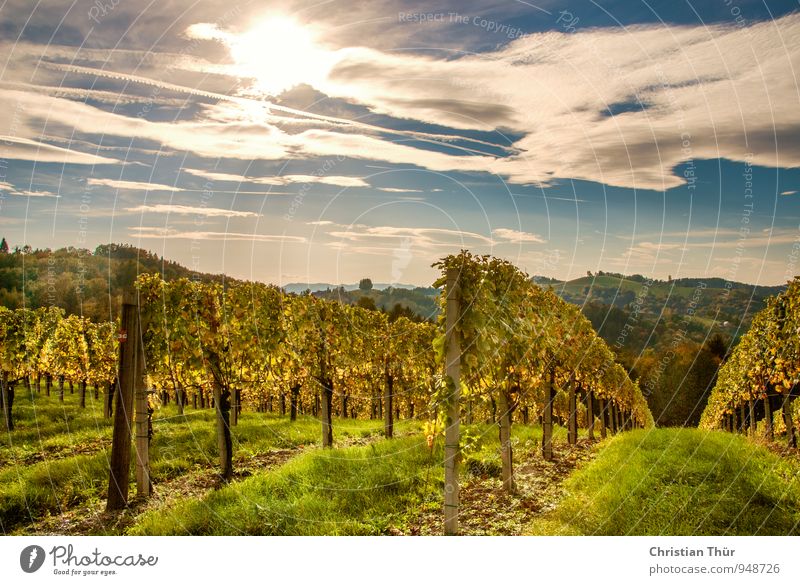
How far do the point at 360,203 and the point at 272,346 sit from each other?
6376 mm

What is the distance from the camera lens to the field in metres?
7.74

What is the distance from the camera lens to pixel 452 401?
684cm

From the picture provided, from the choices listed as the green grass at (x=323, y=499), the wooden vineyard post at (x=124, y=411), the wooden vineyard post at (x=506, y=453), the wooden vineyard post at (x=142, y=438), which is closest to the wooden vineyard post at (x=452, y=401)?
the green grass at (x=323, y=499)

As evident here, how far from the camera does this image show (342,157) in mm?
7660

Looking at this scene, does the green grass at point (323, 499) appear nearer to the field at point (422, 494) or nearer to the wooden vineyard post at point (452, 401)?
the field at point (422, 494)

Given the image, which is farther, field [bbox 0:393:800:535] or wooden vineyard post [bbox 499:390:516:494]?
wooden vineyard post [bbox 499:390:516:494]

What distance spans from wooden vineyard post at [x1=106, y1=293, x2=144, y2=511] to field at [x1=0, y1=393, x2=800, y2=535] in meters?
0.45

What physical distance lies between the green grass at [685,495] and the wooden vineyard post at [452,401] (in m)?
1.60

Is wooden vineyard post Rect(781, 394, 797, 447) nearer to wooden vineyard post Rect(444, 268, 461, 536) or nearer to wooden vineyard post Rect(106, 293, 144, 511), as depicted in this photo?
wooden vineyard post Rect(444, 268, 461, 536)

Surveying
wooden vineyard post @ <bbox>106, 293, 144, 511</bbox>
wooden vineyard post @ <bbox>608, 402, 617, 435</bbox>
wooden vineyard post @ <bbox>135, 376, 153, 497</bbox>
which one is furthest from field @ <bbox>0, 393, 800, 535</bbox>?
wooden vineyard post @ <bbox>608, 402, 617, 435</bbox>

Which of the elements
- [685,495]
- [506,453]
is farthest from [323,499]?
[685,495]

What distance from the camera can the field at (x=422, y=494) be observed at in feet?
25.4

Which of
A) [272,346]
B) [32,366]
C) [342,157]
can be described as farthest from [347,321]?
[32,366]

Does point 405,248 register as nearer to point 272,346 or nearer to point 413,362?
point 272,346
